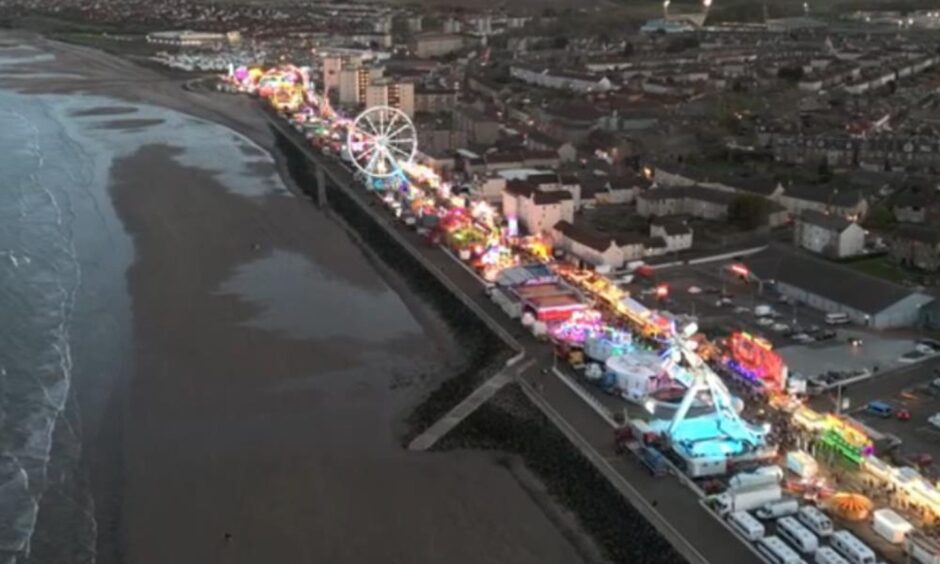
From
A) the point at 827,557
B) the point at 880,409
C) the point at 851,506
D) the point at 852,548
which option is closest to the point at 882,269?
the point at 880,409

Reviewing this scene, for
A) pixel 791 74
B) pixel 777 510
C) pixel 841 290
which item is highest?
pixel 791 74

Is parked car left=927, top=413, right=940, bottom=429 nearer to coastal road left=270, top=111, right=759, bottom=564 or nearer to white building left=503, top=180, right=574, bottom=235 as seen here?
coastal road left=270, top=111, right=759, bottom=564

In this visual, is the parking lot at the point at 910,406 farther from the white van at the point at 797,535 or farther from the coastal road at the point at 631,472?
the coastal road at the point at 631,472

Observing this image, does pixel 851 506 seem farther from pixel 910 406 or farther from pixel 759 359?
pixel 759 359

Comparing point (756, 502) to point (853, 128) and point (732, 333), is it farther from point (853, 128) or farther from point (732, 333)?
point (853, 128)

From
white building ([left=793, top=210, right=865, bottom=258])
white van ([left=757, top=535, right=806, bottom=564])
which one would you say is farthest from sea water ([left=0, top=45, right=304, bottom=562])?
white building ([left=793, top=210, right=865, bottom=258])

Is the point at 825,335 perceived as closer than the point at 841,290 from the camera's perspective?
Yes
